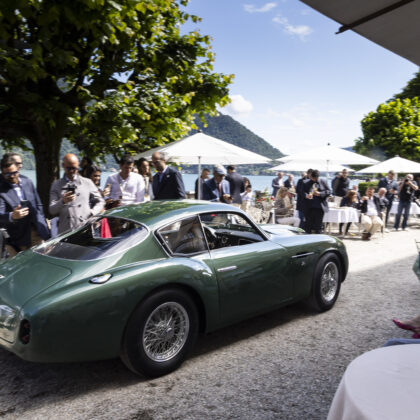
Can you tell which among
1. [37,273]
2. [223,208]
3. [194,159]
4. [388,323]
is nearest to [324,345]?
[388,323]

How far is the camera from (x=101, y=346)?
288 centimetres

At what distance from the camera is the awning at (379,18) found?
338 cm

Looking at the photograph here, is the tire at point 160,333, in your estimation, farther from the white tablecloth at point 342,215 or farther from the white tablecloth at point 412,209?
the white tablecloth at point 412,209

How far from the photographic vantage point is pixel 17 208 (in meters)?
4.62

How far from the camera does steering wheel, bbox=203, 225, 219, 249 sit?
3922 mm

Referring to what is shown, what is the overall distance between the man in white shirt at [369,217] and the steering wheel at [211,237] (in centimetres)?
803

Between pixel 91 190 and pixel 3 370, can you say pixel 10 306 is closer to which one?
pixel 3 370

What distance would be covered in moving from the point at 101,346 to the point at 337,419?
73.6 inches

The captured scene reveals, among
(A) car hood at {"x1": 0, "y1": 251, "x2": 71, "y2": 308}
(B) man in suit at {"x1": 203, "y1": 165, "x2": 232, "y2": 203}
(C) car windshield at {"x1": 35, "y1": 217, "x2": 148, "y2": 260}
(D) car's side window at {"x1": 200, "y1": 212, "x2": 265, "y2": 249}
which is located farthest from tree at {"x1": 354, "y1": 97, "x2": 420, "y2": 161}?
(A) car hood at {"x1": 0, "y1": 251, "x2": 71, "y2": 308}

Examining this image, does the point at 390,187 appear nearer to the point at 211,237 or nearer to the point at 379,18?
the point at 379,18

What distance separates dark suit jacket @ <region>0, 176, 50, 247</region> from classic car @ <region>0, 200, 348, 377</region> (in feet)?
4.03

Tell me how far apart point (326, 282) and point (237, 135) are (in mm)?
119301

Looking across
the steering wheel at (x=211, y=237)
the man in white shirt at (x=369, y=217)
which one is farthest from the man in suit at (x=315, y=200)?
the steering wheel at (x=211, y=237)

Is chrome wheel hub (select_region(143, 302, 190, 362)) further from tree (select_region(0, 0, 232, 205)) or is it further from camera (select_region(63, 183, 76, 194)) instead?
tree (select_region(0, 0, 232, 205))
